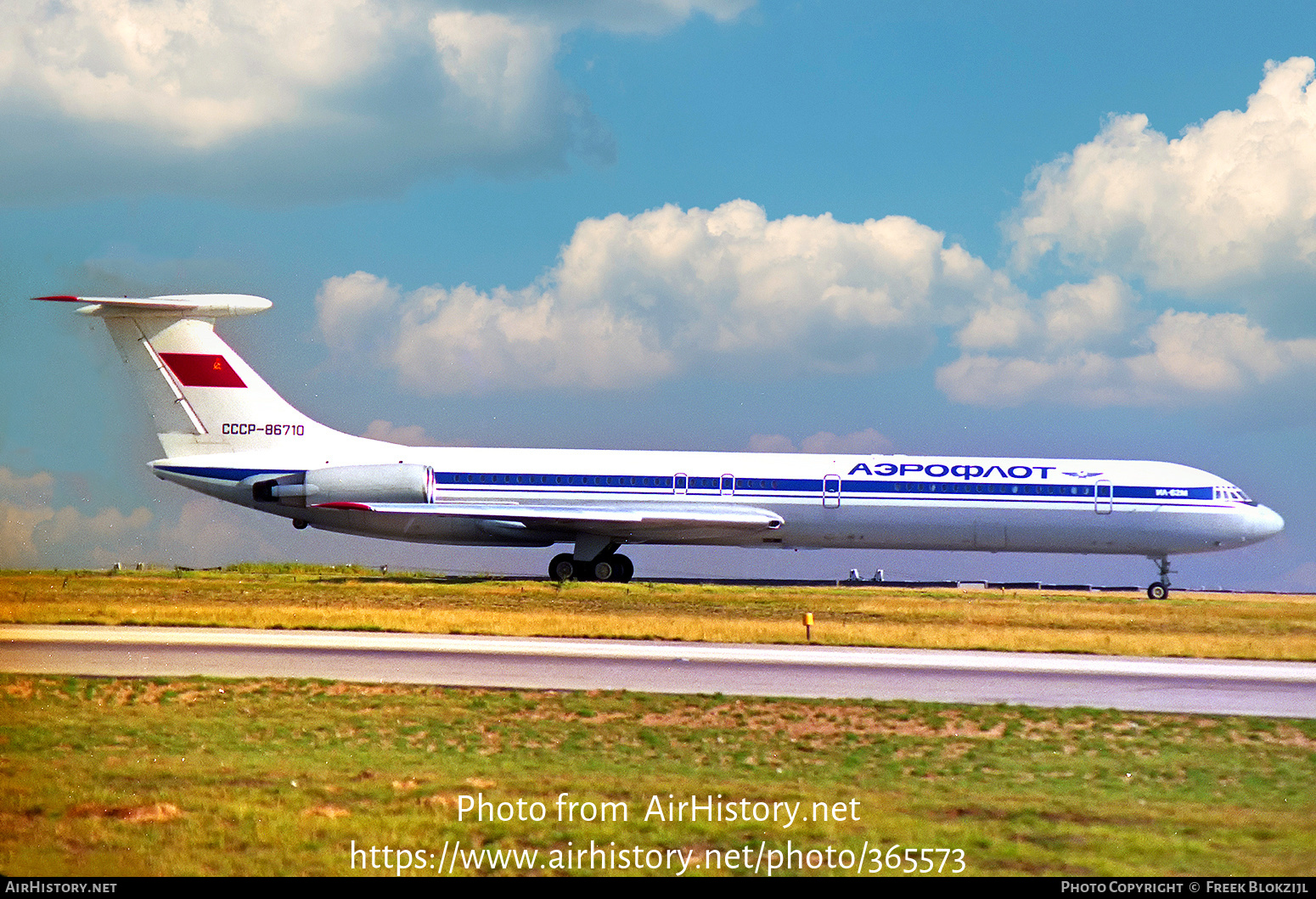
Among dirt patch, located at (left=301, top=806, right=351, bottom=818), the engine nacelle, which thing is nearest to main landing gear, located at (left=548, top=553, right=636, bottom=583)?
the engine nacelle

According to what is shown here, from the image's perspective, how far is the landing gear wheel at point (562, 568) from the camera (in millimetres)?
45344

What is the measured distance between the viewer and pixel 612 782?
1344 cm

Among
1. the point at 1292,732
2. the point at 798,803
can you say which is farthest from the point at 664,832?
the point at 1292,732

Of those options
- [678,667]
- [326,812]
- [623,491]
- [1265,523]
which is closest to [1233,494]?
[1265,523]

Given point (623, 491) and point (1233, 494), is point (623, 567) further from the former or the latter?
point (1233, 494)

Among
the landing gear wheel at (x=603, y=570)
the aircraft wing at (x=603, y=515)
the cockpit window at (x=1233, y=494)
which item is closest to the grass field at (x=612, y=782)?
the aircraft wing at (x=603, y=515)

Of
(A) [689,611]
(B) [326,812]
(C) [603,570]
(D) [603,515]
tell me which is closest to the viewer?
(B) [326,812]

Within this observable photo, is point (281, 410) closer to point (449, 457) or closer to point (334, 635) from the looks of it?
point (449, 457)

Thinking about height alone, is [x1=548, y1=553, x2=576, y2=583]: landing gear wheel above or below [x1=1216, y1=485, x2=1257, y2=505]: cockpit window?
below

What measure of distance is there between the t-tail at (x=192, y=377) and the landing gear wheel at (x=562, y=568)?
34.9ft

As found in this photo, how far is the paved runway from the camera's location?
65.4 feet

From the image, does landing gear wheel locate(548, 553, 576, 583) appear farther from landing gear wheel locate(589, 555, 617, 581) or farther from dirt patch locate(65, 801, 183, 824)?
dirt patch locate(65, 801, 183, 824)

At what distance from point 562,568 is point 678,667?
23524 mm

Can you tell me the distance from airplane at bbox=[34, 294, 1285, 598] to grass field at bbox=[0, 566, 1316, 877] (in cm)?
2548
